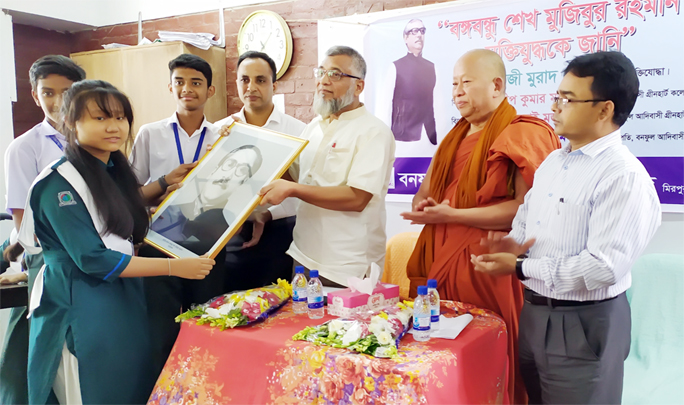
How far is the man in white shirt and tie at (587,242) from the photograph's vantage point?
151cm

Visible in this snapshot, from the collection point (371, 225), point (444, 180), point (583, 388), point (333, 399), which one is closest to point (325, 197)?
point (371, 225)

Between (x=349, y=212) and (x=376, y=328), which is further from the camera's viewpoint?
(x=349, y=212)

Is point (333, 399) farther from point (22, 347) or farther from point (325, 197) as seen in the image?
point (22, 347)

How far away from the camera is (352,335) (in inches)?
63.3

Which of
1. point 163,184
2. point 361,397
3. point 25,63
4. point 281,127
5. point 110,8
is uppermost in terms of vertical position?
point 110,8

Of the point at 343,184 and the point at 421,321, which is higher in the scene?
the point at 343,184

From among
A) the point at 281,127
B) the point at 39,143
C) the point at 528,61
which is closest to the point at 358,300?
the point at 281,127

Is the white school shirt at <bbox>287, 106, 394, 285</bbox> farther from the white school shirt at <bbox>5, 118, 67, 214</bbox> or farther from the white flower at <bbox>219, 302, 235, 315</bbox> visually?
the white school shirt at <bbox>5, 118, 67, 214</bbox>

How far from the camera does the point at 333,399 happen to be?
4.99 ft

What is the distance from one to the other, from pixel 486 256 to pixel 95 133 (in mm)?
1457

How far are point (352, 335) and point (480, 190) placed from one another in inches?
29.9

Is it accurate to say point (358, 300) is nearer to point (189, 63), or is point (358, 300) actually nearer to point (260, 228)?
point (260, 228)

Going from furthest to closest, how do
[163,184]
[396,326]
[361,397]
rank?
[163,184] → [396,326] → [361,397]

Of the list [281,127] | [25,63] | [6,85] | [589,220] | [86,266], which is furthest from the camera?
[25,63]
